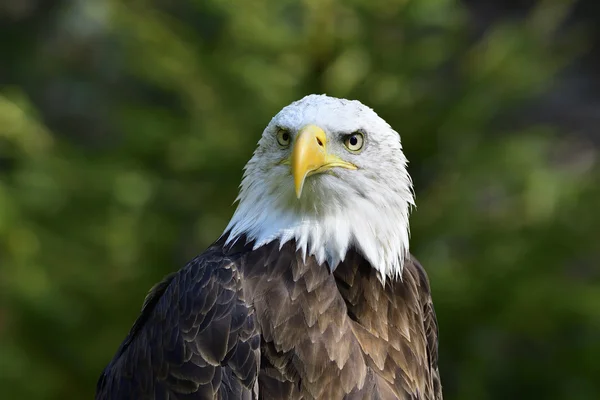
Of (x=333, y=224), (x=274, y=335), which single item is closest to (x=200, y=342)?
(x=274, y=335)

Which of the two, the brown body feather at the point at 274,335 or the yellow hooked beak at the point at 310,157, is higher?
the yellow hooked beak at the point at 310,157

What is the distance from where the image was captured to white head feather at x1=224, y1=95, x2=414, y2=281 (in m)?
2.96

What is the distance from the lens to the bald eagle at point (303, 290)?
283cm

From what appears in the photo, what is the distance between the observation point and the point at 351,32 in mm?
5754

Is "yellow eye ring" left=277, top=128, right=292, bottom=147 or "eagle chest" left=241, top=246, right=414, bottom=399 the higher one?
"yellow eye ring" left=277, top=128, right=292, bottom=147

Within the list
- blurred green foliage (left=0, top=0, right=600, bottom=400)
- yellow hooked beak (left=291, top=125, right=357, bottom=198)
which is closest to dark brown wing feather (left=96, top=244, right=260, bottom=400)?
yellow hooked beak (left=291, top=125, right=357, bottom=198)

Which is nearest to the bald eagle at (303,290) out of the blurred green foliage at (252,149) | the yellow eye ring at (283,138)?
the yellow eye ring at (283,138)

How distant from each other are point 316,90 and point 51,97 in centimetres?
463

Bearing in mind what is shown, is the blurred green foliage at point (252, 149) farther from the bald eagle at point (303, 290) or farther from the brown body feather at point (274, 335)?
the brown body feather at point (274, 335)


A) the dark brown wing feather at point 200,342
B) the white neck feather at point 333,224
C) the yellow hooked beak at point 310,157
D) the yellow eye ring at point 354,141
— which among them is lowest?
the dark brown wing feather at point 200,342

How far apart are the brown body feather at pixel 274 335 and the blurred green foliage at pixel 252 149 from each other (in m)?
2.77

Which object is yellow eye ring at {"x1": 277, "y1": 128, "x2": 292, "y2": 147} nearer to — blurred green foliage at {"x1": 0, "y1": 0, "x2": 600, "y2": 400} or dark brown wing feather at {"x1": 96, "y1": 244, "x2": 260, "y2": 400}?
dark brown wing feather at {"x1": 96, "y1": 244, "x2": 260, "y2": 400}

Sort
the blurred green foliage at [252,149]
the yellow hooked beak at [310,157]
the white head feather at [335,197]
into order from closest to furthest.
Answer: the yellow hooked beak at [310,157]
the white head feather at [335,197]
the blurred green foliage at [252,149]

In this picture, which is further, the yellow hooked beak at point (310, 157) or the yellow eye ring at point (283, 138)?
the yellow eye ring at point (283, 138)
